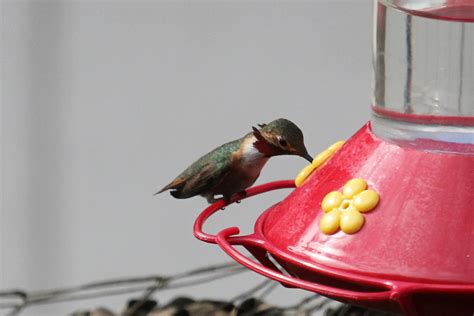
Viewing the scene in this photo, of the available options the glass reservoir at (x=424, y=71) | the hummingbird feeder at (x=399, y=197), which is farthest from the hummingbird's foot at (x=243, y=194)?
the glass reservoir at (x=424, y=71)

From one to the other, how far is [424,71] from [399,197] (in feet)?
1.29

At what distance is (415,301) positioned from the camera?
73.9 inches

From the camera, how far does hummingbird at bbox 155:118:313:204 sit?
8.78 feet

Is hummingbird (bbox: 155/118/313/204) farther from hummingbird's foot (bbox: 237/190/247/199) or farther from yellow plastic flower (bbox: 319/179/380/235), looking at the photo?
yellow plastic flower (bbox: 319/179/380/235)

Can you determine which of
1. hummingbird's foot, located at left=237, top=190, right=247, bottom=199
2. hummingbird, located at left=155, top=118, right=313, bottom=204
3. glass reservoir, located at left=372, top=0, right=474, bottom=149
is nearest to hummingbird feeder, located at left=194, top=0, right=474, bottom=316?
glass reservoir, located at left=372, top=0, right=474, bottom=149

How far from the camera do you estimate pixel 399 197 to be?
198 cm

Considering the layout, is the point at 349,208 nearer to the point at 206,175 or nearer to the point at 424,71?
the point at 424,71

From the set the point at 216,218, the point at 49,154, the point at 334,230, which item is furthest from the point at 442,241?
the point at 49,154

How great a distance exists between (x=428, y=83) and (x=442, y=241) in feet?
1.61

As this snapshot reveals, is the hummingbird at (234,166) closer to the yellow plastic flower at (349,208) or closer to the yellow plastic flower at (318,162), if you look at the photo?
the yellow plastic flower at (318,162)

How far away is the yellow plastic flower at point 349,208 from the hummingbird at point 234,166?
1.94ft

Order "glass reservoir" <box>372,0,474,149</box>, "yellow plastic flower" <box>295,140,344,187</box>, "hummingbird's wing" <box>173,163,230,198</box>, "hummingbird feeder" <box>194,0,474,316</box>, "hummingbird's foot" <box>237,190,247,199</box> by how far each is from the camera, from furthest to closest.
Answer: "hummingbird's wing" <box>173,163,230,198</box> → "hummingbird's foot" <box>237,190,247,199</box> → "yellow plastic flower" <box>295,140,344,187</box> → "glass reservoir" <box>372,0,474,149</box> → "hummingbird feeder" <box>194,0,474,316</box>

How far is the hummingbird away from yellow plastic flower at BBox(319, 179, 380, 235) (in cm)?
59

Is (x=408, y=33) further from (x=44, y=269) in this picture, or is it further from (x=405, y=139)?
(x=44, y=269)
